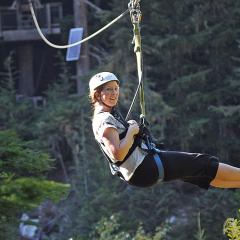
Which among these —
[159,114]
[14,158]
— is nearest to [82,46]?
[159,114]

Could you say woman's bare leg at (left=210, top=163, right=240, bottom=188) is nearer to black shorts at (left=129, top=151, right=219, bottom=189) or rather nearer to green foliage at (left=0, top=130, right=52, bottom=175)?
black shorts at (left=129, top=151, right=219, bottom=189)

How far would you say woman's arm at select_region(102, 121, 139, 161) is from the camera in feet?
17.5

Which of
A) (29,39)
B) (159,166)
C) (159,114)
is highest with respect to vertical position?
(29,39)

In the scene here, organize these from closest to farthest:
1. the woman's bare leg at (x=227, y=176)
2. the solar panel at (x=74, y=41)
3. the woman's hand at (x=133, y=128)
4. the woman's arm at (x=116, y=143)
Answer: the woman's arm at (x=116, y=143)
the woman's hand at (x=133, y=128)
the woman's bare leg at (x=227, y=176)
the solar panel at (x=74, y=41)

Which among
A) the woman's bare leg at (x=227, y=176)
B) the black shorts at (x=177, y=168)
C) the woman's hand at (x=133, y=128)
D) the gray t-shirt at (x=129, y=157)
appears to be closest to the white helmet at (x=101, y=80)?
the gray t-shirt at (x=129, y=157)

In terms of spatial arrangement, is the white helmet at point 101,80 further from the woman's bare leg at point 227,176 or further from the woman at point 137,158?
the woman's bare leg at point 227,176

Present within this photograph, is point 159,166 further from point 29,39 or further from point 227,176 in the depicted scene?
point 29,39

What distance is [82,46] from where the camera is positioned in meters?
19.0

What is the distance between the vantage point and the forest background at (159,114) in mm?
15781

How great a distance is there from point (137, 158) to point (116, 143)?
0.88 ft

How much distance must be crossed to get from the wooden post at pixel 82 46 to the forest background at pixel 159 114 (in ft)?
1.10

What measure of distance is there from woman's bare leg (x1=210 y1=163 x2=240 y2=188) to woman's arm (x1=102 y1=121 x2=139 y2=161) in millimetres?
722

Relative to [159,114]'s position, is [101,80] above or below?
above

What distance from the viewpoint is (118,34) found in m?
17.7
